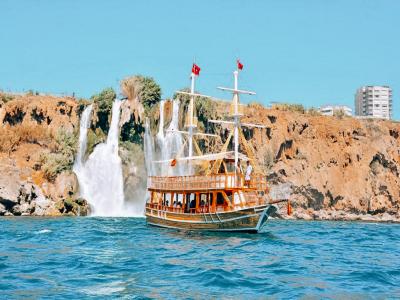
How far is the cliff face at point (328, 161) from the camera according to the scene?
9131cm

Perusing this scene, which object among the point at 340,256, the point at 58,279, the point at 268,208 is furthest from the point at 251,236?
the point at 58,279

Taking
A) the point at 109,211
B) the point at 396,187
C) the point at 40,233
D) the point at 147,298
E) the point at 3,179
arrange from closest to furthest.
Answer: the point at 147,298, the point at 40,233, the point at 3,179, the point at 109,211, the point at 396,187

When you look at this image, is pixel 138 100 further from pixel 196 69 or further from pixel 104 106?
pixel 196 69

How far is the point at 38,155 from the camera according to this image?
80.6 metres

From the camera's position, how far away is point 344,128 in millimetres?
97188

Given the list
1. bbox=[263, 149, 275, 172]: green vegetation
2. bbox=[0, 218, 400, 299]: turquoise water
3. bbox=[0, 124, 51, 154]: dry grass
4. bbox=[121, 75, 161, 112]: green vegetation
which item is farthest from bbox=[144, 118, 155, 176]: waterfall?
bbox=[0, 218, 400, 299]: turquoise water

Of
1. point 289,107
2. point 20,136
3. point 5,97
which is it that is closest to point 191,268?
point 20,136

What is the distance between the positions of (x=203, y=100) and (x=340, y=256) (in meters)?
61.3

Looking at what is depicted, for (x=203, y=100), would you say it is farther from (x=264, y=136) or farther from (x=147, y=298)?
(x=147, y=298)

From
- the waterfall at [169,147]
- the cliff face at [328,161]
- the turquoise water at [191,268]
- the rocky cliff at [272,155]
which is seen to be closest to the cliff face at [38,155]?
the rocky cliff at [272,155]

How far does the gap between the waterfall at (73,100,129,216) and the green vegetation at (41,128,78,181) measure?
1.32 m

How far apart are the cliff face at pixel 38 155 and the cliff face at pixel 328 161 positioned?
28290mm

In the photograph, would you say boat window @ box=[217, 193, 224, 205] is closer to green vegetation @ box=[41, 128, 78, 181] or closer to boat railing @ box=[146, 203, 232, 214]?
boat railing @ box=[146, 203, 232, 214]

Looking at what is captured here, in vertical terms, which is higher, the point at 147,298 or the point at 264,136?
the point at 264,136
